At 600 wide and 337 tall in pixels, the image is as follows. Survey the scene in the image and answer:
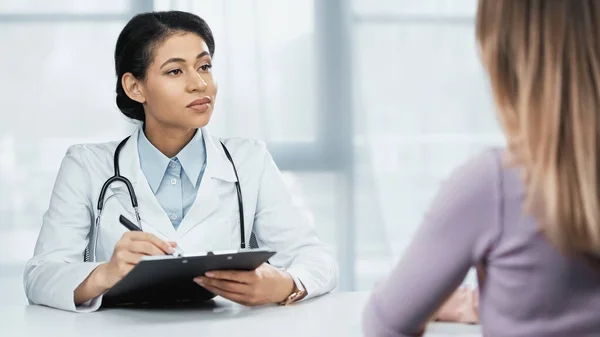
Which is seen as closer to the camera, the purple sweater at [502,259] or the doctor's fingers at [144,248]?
the purple sweater at [502,259]

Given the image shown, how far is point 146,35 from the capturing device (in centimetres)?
207

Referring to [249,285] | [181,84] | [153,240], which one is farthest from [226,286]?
[181,84]

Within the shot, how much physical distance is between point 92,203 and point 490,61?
137cm

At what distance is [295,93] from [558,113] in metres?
2.75

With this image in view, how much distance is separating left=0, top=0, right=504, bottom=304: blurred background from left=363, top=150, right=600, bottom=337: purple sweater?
2643 millimetres

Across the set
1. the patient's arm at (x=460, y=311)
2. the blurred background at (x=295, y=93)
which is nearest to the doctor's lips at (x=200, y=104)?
the patient's arm at (x=460, y=311)

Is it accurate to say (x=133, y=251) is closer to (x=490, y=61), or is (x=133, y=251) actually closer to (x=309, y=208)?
(x=490, y=61)

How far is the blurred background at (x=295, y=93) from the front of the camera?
3469 mm

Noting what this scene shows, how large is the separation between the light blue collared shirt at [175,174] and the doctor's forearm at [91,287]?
393mm

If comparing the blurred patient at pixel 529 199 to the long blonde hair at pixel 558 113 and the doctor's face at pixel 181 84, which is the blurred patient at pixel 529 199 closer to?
the long blonde hair at pixel 558 113

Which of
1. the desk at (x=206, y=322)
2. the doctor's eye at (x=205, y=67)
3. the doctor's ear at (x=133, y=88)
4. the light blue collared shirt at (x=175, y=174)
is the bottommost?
the desk at (x=206, y=322)

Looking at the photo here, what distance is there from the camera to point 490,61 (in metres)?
0.83

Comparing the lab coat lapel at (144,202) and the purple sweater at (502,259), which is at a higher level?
the purple sweater at (502,259)

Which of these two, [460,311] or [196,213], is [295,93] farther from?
[460,311]
